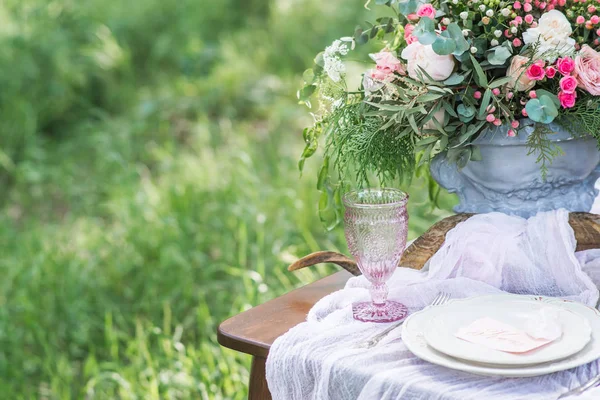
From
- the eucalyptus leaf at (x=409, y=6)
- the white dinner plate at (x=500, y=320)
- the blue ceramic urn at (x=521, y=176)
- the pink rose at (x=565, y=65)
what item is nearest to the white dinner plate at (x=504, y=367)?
the white dinner plate at (x=500, y=320)

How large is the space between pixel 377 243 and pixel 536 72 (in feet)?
0.97

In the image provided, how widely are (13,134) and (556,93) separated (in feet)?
10.5

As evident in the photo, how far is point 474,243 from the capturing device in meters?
1.12

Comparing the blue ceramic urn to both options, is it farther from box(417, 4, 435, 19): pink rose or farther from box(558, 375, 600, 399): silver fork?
box(558, 375, 600, 399): silver fork

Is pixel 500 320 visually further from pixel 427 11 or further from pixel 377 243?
pixel 427 11

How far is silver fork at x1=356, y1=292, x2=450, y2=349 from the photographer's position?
0.98 m

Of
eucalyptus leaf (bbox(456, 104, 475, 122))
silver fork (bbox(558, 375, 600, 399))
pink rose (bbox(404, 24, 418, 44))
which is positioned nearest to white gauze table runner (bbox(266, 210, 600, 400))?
silver fork (bbox(558, 375, 600, 399))

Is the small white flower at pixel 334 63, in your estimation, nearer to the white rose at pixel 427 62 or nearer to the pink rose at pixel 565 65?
the white rose at pixel 427 62

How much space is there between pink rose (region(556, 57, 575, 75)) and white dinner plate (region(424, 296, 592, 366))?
0.30 meters

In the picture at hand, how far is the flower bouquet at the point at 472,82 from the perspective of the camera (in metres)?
Result: 1.05

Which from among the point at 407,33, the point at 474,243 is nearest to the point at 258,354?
the point at 474,243

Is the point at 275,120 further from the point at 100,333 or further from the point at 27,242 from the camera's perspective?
the point at 100,333

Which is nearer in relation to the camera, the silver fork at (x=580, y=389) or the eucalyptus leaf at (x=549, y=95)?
the silver fork at (x=580, y=389)

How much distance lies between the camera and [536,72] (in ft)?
3.40
